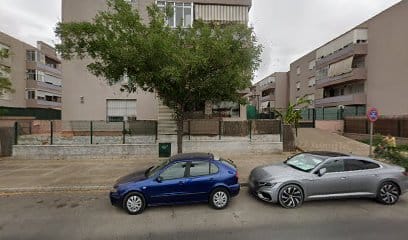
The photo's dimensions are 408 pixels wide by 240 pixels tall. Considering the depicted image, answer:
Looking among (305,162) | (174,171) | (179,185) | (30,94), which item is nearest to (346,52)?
(305,162)

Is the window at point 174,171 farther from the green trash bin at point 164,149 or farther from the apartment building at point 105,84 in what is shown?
the apartment building at point 105,84

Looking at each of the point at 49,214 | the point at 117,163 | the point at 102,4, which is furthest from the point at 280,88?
the point at 49,214

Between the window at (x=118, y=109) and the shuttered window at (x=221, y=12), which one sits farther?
the window at (x=118, y=109)

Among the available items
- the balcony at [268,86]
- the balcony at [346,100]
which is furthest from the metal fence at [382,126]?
the balcony at [268,86]

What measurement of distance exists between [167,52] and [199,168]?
370 centimetres

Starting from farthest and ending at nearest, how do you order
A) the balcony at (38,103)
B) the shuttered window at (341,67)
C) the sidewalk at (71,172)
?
the balcony at (38,103) → the shuttered window at (341,67) → the sidewalk at (71,172)

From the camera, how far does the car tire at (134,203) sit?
5.91 metres

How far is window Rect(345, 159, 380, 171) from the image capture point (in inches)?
267

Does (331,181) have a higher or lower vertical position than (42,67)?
lower

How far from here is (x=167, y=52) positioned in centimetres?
768

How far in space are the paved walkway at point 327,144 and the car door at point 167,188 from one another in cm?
1097

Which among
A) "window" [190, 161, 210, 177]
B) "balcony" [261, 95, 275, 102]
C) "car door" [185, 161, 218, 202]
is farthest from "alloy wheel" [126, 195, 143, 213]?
"balcony" [261, 95, 275, 102]

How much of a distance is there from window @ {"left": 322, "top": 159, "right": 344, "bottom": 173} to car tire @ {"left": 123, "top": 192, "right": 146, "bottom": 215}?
4838mm

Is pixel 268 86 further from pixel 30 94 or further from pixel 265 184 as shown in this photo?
pixel 265 184
